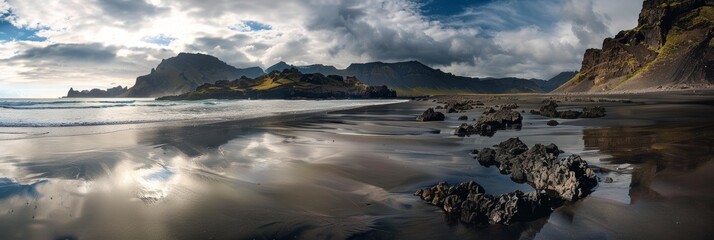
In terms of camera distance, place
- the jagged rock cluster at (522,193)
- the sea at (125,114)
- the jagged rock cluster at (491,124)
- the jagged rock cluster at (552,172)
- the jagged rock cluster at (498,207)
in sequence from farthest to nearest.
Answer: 1. the sea at (125,114)
2. the jagged rock cluster at (491,124)
3. the jagged rock cluster at (552,172)
4. the jagged rock cluster at (522,193)
5. the jagged rock cluster at (498,207)

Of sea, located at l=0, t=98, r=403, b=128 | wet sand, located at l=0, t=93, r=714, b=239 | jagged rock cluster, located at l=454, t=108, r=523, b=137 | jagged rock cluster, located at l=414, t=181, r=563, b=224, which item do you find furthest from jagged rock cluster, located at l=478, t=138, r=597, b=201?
sea, located at l=0, t=98, r=403, b=128

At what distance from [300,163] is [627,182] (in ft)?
30.8

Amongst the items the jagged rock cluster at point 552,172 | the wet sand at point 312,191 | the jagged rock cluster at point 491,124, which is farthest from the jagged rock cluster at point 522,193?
the jagged rock cluster at point 491,124

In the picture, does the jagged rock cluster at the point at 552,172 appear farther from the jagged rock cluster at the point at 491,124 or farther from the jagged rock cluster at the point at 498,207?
the jagged rock cluster at the point at 491,124

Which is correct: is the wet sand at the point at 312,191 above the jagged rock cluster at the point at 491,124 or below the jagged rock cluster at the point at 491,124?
below

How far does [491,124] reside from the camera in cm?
2431

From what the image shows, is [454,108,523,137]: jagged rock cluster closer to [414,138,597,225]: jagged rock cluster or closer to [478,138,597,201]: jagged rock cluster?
[478,138,597,201]: jagged rock cluster

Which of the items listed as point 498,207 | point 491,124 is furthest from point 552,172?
point 491,124

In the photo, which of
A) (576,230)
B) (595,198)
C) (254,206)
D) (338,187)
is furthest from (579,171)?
(254,206)

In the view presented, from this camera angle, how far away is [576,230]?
6.46 meters

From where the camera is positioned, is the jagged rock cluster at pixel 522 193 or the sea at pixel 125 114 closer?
the jagged rock cluster at pixel 522 193

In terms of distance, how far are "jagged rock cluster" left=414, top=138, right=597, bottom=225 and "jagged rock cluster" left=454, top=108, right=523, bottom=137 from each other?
32.2 ft

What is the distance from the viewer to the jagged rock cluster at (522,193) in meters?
6.98

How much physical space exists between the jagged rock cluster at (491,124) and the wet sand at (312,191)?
177 inches
